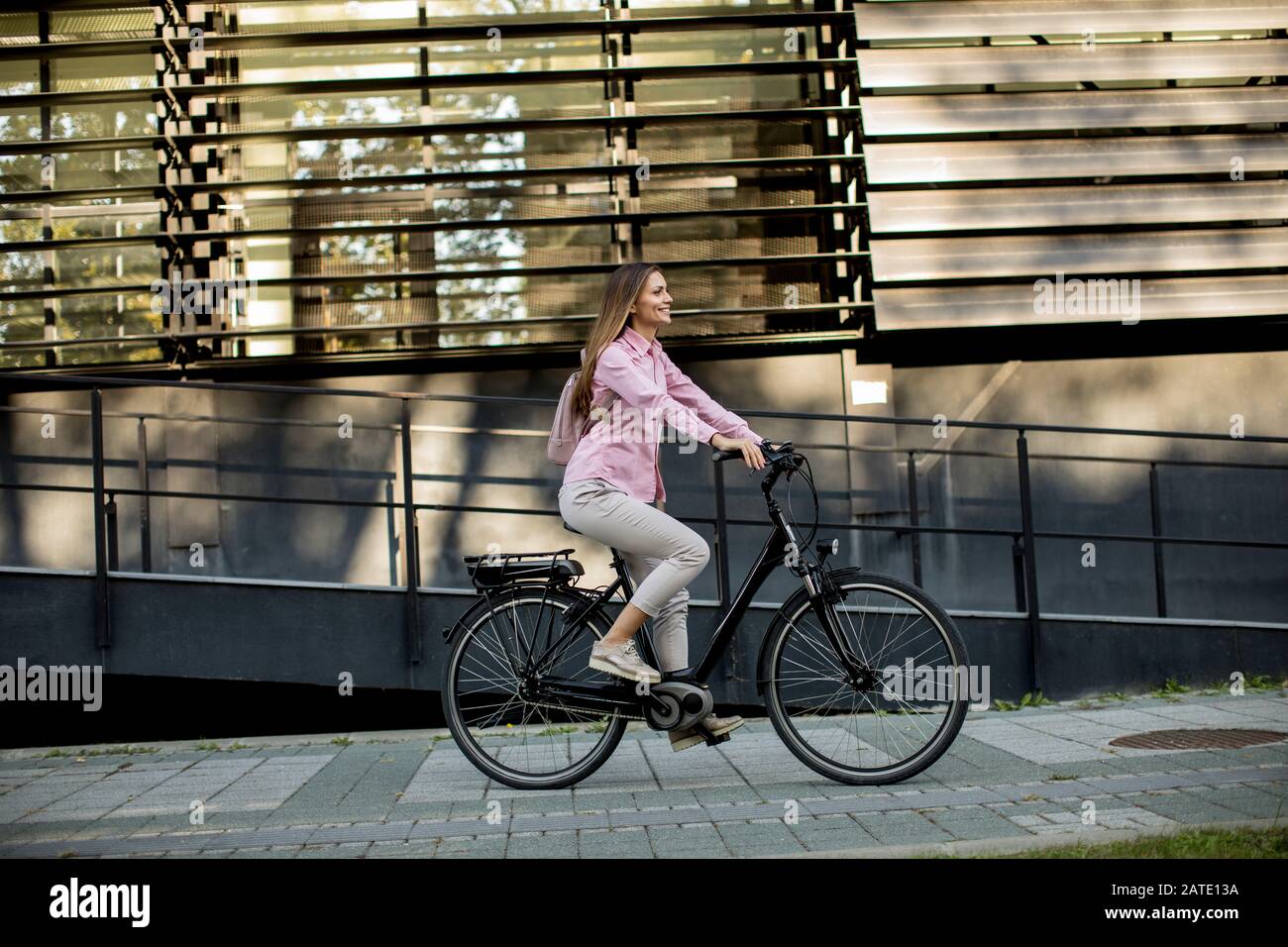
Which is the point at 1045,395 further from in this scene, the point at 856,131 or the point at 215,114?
the point at 215,114

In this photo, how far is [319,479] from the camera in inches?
338

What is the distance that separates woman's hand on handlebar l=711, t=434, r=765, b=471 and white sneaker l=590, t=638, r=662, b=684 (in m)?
0.82

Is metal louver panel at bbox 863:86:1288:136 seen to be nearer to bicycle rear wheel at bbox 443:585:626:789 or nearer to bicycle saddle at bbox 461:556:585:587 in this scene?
bicycle saddle at bbox 461:556:585:587

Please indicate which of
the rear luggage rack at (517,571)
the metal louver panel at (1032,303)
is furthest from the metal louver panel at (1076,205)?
the rear luggage rack at (517,571)

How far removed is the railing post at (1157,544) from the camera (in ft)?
26.8

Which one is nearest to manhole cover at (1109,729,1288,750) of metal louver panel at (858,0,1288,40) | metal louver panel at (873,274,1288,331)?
metal louver panel at (873,274,1288,331)

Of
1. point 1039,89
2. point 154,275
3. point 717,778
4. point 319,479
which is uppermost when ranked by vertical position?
point 1039,89

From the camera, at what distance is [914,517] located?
8562 mm

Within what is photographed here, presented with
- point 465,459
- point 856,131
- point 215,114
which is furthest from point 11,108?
point 856,131

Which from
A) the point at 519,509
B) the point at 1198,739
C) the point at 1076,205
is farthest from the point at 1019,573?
Result: the point at 519,509

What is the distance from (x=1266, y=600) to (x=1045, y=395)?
84.9 inches

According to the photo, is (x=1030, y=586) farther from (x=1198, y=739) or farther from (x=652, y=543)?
(x=652, y=543)

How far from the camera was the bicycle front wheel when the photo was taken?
4.54 meters

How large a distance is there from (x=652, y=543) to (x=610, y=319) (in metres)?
0.88
